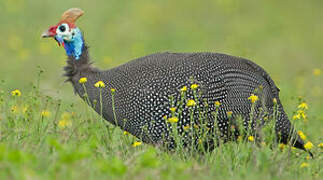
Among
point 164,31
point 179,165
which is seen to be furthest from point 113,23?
point 179,165

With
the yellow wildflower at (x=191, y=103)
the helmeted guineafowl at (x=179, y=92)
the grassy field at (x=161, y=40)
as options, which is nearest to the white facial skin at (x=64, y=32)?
the helmeted guineafowl at (x=179, y=92)

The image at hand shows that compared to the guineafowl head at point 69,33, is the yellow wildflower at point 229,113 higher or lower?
lower

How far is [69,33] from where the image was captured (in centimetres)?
508

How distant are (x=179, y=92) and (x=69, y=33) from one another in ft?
3.56

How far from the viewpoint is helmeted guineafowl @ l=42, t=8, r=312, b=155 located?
4.61 m

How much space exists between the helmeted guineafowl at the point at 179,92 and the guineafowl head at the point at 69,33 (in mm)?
324

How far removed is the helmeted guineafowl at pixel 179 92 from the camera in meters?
4.61

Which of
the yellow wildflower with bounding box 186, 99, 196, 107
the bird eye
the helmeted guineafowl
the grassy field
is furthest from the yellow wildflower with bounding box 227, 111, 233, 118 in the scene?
the bird eye

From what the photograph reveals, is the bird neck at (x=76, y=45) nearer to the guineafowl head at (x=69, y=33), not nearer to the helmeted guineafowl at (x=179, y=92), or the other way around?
the guineafowl head at (x=69, y=33)

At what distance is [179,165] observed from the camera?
3479mm

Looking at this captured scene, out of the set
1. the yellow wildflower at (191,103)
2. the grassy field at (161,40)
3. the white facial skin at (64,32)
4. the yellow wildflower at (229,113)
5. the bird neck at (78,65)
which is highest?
the grassy field at (161,40)

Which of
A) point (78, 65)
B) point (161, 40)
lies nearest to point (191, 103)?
point (78, 65)

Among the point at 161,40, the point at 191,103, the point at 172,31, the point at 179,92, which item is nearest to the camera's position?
the point at 191,103

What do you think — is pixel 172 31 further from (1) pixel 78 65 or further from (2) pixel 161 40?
(1) pixel 78 65
